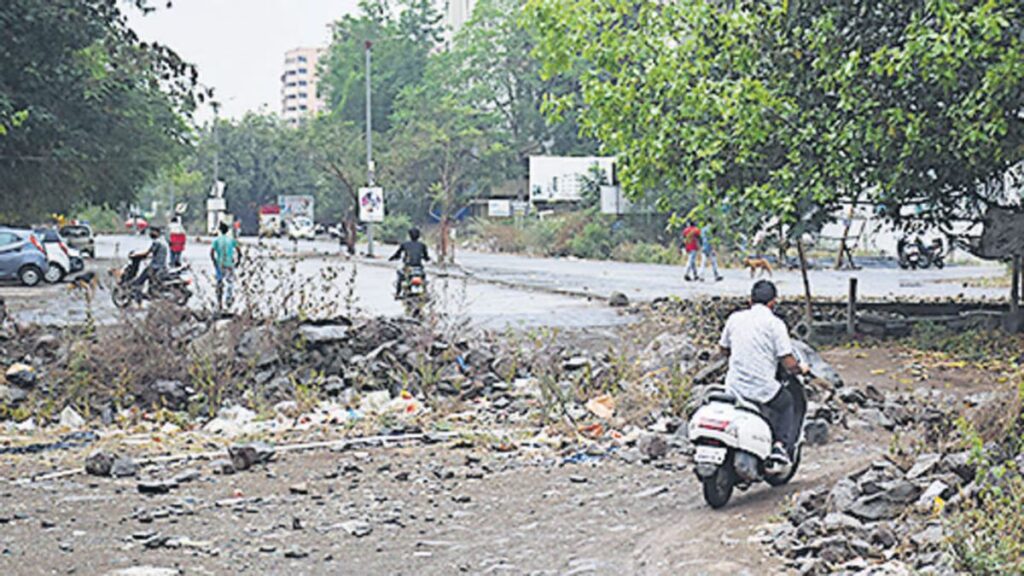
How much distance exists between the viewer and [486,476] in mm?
9836

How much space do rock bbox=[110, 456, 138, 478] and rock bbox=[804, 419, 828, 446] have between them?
5.56 meters

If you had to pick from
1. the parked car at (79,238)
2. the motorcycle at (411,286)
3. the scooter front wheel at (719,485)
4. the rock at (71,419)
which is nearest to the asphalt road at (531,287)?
the motorcycle at (411,286)

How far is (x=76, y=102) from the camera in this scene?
2998cm

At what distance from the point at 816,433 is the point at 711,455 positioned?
304 cm

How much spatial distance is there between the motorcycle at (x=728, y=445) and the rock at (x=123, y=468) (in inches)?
182

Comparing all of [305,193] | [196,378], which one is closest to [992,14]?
[196,378]

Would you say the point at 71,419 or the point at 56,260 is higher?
the point at 56,260

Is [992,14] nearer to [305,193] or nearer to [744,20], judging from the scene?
[744,20]

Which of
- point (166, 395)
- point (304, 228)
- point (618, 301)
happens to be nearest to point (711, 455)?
point (166, 395)

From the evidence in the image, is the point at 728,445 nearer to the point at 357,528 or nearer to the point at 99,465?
the point at 357,528

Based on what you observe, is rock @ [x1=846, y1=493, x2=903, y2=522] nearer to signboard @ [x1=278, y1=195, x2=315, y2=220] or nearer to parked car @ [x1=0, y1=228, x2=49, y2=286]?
parked car @ [x1=0, y1=228, x2=49, y2=286]

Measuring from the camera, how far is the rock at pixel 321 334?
1418 centimetres

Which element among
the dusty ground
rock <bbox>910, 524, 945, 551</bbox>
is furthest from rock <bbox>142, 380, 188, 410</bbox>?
rock <bbox>910, 524, 945, 551</bbox>

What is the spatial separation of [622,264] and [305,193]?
58866 millimetres
